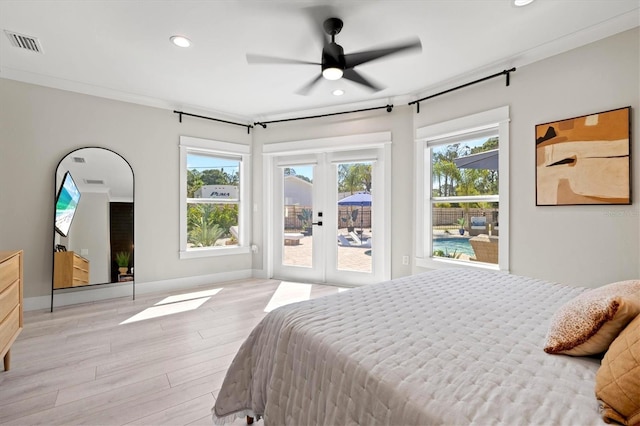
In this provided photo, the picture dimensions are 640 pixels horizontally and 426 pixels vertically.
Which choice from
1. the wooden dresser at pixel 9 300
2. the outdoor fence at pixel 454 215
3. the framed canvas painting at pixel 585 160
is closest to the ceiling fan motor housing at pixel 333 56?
the framed canvas painting at pixel 585 160

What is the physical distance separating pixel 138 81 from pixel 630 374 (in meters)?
4.31

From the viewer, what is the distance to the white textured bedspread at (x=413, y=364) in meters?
0.77

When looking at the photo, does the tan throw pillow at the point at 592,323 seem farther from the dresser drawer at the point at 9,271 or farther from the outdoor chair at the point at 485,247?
the dresser drawer at the point at 9,271

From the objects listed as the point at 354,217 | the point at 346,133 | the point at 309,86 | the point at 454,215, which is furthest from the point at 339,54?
the point at 354,217

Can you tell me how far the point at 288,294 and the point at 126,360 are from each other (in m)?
1.96

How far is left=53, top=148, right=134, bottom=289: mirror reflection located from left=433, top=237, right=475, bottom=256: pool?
3.81 m

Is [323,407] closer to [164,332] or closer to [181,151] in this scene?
[164,332]

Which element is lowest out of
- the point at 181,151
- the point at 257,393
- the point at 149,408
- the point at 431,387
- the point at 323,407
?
the point at 149,408

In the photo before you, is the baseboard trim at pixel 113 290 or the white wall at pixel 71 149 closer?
the white wall at pixel 71 149

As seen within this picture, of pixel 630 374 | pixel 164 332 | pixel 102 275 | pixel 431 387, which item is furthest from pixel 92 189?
pixel 630 374

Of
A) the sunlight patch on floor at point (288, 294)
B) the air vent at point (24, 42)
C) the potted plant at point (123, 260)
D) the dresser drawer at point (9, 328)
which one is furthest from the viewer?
the potted plant at point (123, 260)

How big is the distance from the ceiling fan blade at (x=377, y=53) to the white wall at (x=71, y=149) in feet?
9.16

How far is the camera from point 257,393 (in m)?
1.40

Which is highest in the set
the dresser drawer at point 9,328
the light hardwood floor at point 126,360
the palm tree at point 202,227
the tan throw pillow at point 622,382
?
the palm tree at point 202,227
